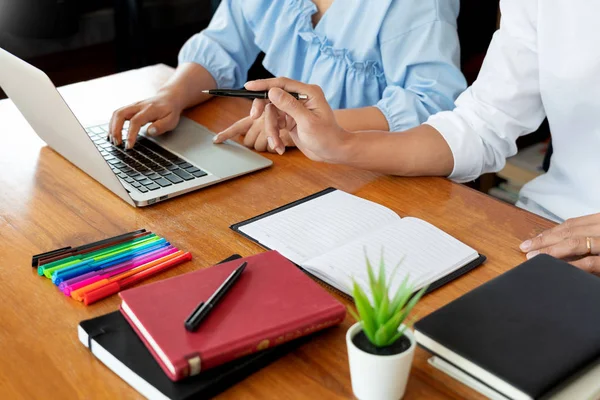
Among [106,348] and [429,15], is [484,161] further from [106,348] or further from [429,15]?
[106,348]

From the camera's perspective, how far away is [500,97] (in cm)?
128

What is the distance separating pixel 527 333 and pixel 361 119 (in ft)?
2.26

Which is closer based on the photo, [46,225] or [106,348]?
[106,348]

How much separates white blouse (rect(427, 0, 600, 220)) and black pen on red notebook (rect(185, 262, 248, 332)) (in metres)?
0.54

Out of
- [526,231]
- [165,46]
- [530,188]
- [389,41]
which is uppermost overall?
[389,41]

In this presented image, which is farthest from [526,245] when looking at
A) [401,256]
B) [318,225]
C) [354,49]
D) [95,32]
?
[95,32]

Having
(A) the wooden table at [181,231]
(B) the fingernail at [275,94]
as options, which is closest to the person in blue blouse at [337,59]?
(A) the wooden table at [181,231]

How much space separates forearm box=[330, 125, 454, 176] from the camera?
1189 millimetres

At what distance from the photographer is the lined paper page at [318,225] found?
0.99 m

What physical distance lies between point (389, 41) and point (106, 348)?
0.91m

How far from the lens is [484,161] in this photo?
4.26 feet

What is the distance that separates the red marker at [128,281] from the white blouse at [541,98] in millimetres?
514

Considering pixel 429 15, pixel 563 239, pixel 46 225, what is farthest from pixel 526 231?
pixel 46 225

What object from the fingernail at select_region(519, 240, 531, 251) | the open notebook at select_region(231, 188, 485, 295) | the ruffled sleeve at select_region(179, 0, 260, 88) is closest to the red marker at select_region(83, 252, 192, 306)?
the open notebook at select_region(231, 188, 485, 295)
